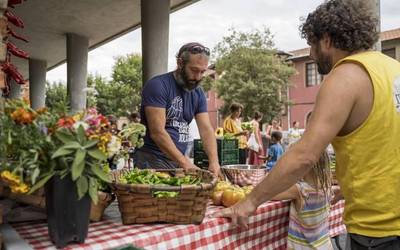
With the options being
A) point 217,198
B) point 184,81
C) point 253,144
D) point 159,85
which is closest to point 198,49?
point 184,81

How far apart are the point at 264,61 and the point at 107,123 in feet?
84.6

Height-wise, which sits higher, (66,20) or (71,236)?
(66,20)

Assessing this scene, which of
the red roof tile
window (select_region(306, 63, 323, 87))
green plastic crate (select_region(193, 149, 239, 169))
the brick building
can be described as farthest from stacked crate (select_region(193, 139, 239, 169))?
window (select_region(306, 63, 323, 87))

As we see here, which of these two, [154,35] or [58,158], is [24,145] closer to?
[58,158]

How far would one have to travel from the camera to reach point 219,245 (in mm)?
1910

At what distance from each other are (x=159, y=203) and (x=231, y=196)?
53cm

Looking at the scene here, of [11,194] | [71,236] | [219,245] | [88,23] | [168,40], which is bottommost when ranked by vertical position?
[219,245]

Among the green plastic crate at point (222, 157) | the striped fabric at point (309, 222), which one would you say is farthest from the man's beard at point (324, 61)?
the green plastic crate at point (222, 157)

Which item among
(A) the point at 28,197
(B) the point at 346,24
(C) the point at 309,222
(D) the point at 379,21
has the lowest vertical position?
(C) the point at 309,222

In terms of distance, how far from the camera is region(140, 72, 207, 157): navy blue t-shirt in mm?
2900

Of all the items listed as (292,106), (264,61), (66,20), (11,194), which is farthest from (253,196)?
(292,106)

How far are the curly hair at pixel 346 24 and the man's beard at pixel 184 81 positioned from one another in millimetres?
1180

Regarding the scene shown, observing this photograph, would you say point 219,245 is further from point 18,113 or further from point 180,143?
point 180,143

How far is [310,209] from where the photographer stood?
227cm
